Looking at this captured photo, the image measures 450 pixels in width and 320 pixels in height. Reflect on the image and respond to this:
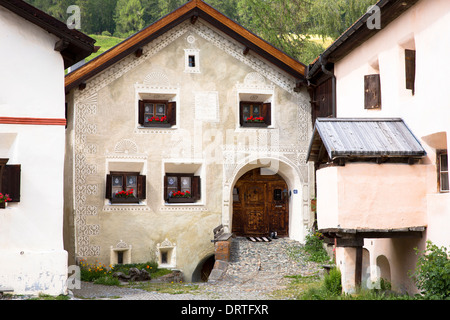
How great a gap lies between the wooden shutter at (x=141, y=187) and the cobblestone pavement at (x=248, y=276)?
291 centimetres

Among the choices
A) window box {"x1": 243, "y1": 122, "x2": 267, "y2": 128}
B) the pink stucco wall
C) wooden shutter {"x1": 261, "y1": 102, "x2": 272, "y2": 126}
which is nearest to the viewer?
the pink stucco wall

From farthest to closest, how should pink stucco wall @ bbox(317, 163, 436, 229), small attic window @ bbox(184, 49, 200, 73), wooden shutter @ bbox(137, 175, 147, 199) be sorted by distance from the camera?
small attic window @ bbox(184, 49, 200, 73)
wooden shutter @ bbox(137, 175, 147, 199)
pink stucco wall @ bbox(317, 163, 436, 229)

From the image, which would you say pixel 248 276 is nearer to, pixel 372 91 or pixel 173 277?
pixel 173 277

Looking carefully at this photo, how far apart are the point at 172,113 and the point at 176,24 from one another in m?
2.50

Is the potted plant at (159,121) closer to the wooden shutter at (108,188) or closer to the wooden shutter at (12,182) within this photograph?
the wooden shutter at (108,188)

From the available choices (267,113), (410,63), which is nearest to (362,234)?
(410,63)

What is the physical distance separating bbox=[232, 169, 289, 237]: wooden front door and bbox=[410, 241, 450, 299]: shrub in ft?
29.9

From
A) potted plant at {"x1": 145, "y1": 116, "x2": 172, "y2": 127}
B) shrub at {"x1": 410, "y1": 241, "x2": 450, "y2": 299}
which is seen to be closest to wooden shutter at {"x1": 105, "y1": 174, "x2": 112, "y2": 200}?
potted plant at {"x1": 145, "y1": 116, "x2": 172, "y2": 127}

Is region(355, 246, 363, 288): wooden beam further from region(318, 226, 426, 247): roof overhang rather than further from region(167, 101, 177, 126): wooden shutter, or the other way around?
region(167, 101, 177, 126): wooden shutter

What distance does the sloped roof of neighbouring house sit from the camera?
11.7m

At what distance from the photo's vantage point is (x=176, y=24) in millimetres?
18359

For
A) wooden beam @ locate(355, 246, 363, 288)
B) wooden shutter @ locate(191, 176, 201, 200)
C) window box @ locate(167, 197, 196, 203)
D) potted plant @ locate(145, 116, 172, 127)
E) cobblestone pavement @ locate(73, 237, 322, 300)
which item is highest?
potted plant @ locate(145, 116, 172, 127)

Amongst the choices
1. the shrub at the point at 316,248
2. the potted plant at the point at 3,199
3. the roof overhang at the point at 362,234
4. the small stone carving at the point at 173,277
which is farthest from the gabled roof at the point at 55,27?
the shrub at the point at 316,248

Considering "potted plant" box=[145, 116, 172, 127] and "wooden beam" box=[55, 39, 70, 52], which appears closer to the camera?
"wooden beam" box=[55, 39, 70, 52]
